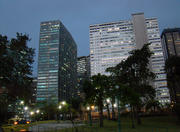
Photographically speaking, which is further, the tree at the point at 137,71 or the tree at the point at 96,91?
the tree at the point at 137,71

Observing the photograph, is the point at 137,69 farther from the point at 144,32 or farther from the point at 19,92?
the point at 144,32

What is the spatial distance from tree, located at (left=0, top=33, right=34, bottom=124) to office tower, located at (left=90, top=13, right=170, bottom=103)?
125m

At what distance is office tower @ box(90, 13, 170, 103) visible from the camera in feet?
486

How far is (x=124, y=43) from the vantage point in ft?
511

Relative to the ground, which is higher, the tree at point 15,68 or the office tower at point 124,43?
the office tower at point 124,43

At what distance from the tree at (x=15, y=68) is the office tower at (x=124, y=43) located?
125 m

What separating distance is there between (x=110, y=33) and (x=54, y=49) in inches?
2869

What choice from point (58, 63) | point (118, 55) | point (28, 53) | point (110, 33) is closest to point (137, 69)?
point (28, 53)

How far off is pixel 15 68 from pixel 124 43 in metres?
141

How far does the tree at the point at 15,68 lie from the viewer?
22.4m

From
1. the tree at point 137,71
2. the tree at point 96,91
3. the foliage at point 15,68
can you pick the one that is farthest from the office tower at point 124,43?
the foliage at point 15,68

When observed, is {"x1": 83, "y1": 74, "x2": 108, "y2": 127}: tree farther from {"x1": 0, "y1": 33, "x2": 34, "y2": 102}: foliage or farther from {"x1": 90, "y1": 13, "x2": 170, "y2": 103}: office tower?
{"x1": 90, "y1": 13, "x2": 170, "y2": 103}: office tower

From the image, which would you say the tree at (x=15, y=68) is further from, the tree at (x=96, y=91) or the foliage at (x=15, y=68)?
the tree at (x=96, y=91)

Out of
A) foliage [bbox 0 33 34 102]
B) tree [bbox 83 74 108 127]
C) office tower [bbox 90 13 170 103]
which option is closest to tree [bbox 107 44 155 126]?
tree [bbox 83 74 108 127]
